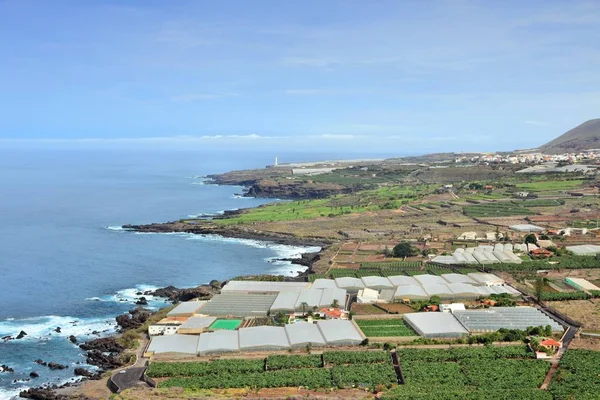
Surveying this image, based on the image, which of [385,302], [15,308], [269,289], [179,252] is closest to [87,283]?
[15,308]

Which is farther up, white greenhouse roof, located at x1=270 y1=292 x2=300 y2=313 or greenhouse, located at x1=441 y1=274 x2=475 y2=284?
greenhouse, located at x1=441 y1=274 x2=475 y2=284

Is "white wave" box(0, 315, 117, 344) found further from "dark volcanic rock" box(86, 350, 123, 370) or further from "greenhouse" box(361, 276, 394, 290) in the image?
"greenhouse" box(361, 276, 394, 290)

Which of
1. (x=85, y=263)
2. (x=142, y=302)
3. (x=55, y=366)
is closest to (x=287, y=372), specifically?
(x=55, y=366)

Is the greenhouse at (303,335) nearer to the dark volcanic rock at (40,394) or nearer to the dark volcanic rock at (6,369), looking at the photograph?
the dark volcanic rock at (40,394)

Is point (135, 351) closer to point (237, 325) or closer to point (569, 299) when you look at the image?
point (237, 325)

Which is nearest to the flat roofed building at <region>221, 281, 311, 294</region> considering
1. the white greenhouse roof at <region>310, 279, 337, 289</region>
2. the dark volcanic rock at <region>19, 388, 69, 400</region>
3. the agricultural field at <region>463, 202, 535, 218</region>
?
the white greenhouse roof at <region>310, 279, 337, 289</region>

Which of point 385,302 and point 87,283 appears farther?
point 87,283
